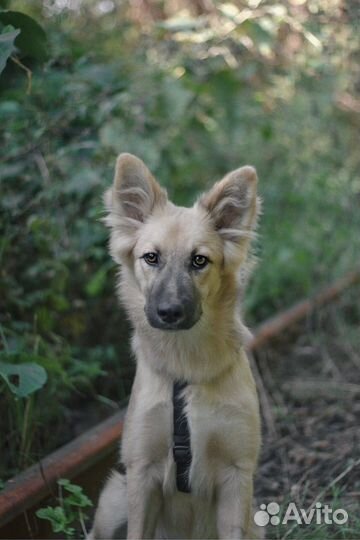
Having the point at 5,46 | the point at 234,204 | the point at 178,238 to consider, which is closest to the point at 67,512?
the point at 178,238

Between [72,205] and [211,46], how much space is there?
155 cm

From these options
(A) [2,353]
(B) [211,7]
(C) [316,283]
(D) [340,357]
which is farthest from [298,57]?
(A) [2,353]

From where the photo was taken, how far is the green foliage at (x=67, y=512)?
3.34m

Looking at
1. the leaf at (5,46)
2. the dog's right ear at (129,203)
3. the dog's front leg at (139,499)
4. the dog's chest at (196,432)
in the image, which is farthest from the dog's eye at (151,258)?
the leaf at (5,46)

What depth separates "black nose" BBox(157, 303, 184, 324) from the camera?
128 inches

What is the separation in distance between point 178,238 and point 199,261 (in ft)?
0.47

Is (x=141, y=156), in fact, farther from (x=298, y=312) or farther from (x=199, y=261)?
(x=199, y=261)

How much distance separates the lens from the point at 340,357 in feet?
20.8

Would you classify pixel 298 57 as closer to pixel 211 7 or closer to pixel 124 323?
pixel 211 7

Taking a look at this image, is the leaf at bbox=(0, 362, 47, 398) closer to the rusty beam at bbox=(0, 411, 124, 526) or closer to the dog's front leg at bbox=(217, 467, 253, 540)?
the rusty beam at bbox=(0, 411, 124, 526)

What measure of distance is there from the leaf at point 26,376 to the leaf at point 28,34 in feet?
5.06

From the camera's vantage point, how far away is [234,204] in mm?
3615

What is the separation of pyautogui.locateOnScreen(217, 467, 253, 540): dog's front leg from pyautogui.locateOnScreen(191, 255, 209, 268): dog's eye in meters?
0.89

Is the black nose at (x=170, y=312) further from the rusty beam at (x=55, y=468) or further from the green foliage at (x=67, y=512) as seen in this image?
the rusty beam at (x=55, y=468)
